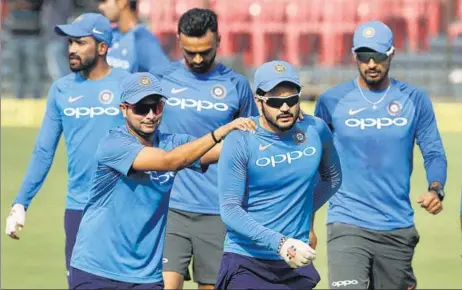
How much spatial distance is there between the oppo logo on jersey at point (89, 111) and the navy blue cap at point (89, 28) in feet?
2.03

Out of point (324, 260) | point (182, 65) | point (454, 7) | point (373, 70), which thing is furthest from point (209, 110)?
point (454, 7)

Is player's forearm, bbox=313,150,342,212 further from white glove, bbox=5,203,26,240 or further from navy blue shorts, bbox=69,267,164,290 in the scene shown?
white glove, bbox=5,203,26,240

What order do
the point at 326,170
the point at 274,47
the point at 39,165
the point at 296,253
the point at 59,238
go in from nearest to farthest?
the point at 296,253, the point at 326,170, the point at 39,165, the point at 59,238, the point at 274,47

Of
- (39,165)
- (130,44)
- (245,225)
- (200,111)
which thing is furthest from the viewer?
(130,44)

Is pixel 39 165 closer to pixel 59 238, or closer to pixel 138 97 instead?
pixel 138 97

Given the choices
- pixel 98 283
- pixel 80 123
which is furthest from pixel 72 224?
pixel 98 283

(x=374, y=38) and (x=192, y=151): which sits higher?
(x=374, y=38)

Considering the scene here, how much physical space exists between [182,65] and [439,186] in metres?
2.32

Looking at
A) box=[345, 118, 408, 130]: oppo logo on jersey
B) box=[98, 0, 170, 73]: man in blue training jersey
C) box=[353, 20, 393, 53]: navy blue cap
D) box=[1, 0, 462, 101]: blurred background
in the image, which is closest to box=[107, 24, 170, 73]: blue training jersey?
box=[98, 0, 170, 73]: man in blue training jersey

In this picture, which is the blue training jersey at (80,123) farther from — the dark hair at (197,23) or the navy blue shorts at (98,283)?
the navy blue shorts at (98,283)

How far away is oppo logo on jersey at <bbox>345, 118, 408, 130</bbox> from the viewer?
10188mm

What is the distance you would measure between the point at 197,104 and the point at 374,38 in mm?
1472

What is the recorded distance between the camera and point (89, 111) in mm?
10734

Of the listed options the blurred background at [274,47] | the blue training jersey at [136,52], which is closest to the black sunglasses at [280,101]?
the blue training jersey at [136,52]
